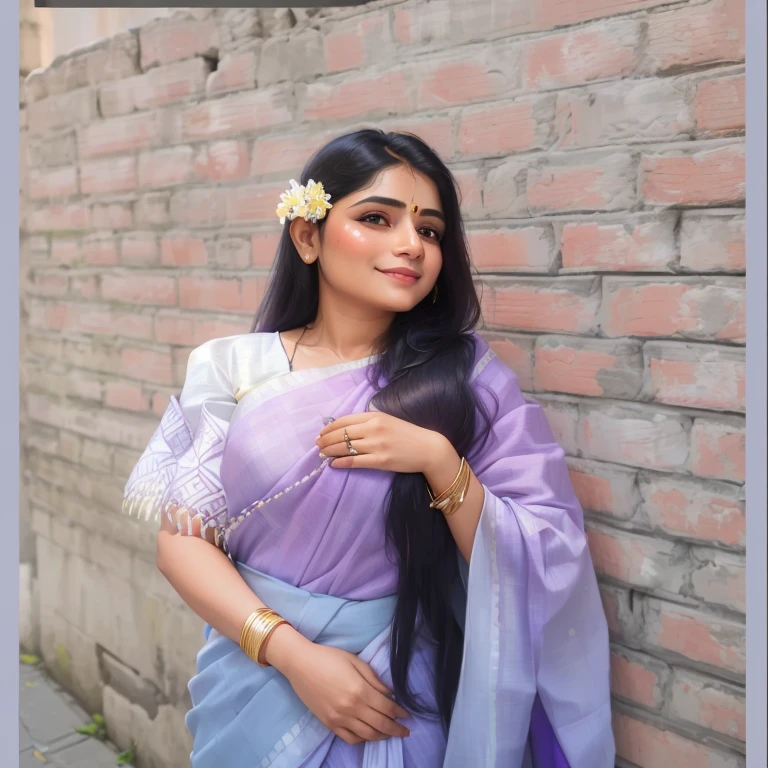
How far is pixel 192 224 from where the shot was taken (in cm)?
200

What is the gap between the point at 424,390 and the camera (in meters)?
1.16

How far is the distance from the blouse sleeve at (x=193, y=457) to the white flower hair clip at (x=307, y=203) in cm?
23

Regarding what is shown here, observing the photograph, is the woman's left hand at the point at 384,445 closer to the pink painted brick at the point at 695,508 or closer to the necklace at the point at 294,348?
the necklace at the point at 294,348

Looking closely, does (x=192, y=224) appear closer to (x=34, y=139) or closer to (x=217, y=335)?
(x=217, y=335)

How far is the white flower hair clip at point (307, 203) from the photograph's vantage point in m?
1.21

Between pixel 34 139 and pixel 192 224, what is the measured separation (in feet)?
2.82

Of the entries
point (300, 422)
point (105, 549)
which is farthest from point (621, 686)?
point (105, 549)

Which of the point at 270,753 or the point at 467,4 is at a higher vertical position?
the point at 467,4

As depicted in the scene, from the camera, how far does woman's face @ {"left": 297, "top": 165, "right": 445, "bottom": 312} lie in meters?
1.16

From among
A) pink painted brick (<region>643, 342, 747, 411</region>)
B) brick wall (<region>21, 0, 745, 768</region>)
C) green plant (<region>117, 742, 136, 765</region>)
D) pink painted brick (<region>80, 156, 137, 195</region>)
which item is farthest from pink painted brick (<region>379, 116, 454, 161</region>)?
green plant (<region>117, 742, 136, 765</region>)

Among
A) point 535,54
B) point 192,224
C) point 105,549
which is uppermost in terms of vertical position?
point 535,54

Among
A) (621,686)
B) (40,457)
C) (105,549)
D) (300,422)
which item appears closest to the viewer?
(300,422)

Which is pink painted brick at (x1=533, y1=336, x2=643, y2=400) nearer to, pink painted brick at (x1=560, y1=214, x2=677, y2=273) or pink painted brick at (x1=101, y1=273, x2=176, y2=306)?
pink painted brick at (x1=560, y1=214, x2=677, y2=273)

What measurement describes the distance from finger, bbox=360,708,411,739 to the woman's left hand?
1.05ft
